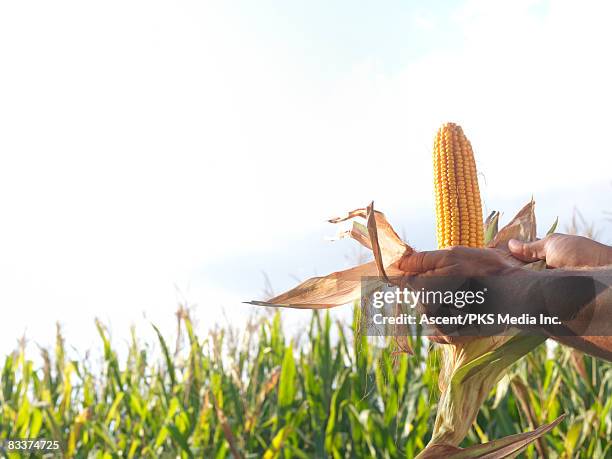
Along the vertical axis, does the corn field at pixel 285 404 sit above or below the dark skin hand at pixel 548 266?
below

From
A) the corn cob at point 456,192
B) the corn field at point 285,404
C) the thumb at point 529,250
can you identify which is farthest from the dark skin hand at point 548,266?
the corn field at point 285,404

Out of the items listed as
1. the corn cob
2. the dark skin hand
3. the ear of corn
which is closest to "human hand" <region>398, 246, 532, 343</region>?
the dark skin hand

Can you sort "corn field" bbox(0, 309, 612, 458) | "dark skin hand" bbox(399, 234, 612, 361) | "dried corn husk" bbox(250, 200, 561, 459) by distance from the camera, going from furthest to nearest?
"corn field" bbox(0, 309, 612, 458) → "dried corn husk" bbox(250, 200, 561, 459) → "dark skin hand" bbox(399, 234, 612, 361)

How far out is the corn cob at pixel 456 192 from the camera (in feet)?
6.10

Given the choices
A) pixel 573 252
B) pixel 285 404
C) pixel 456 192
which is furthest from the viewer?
pixel 285 404

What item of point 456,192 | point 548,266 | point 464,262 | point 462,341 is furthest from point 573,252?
point 456,192

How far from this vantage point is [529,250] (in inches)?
61.2

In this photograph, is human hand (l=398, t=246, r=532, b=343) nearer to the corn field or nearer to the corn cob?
the corn cob

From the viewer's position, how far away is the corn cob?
6.10 ft

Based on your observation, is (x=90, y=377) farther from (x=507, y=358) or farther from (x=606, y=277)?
(x=606, y=277)

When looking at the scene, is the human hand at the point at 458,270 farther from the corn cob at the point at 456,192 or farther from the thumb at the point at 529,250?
the corn cob at the point at 456,192

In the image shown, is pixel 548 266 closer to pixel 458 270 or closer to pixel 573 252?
pixel 573 252

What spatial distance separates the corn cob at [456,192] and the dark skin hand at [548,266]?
1.04 ft

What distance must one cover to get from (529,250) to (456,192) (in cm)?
39
